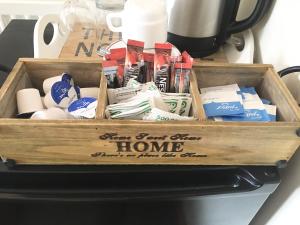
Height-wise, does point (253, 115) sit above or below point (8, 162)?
above

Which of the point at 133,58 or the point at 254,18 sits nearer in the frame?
the point at 133,58

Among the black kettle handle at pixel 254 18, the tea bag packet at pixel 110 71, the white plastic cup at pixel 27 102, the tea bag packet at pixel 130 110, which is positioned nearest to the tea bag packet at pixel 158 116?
the tea bag packet at pixel 130 110

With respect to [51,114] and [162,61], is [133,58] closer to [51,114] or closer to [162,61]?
[162,61]

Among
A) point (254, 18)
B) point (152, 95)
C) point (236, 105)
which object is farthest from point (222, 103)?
point (254, 18)

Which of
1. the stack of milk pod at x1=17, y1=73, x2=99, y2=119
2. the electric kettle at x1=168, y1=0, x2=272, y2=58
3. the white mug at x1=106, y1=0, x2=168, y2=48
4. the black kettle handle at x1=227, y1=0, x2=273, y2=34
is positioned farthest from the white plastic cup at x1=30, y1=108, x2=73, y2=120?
the black kettle handle at x1=227, y1=0, x2=273, y2=34

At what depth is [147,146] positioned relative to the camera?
1.55ft

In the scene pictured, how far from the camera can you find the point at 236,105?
522 millimetres

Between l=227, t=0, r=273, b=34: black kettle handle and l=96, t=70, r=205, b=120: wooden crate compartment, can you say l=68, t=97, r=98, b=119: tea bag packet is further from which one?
l=227, t=0, r=273, b=34: black kettle handle

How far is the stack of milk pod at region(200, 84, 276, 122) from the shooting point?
513 mm

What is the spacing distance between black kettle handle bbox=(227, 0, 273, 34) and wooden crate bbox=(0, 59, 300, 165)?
16 centimetres

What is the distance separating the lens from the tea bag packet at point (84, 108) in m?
0.47

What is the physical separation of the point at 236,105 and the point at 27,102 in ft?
1.34

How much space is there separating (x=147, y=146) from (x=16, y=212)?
14.8 inches

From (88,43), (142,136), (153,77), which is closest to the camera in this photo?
(142,136)
